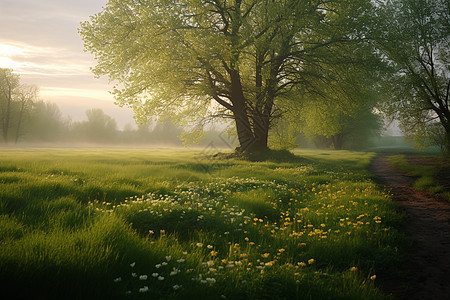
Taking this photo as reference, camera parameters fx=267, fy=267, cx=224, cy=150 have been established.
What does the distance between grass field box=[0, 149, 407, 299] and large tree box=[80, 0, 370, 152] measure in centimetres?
1249

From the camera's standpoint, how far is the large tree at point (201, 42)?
707 inches

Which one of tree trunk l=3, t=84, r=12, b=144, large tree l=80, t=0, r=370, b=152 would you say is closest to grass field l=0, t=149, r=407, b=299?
large tree l=80, t=0, r=370, b=152

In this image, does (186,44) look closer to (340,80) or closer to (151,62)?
(151,62)

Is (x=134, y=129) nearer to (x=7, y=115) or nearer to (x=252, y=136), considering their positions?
(x=7, y=115)

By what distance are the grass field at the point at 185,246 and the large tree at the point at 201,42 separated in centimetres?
1249

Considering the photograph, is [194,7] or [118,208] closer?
[118,208]

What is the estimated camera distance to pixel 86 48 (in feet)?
63.1

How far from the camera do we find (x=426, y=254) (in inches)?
223

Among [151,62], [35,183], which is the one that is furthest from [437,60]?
[35,183]

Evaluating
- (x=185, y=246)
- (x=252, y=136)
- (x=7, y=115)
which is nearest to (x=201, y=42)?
(x=252, y=136)

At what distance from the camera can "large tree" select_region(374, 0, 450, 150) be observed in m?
26.9

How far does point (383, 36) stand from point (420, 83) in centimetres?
1091

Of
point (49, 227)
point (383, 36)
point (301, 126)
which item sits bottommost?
point (49, 227)

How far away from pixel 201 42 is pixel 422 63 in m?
25.4
